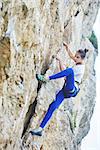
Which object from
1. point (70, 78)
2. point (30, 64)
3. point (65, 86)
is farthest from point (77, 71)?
point (30, 64)

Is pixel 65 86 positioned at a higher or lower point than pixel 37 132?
higher

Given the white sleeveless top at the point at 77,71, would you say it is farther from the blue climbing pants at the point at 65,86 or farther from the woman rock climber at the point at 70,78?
the blue climbing pants at the point at 65,86

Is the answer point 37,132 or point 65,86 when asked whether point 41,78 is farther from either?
point 37,132

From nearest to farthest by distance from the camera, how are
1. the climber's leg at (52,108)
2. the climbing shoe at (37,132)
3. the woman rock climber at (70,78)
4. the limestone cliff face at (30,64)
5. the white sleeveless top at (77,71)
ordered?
the limestone cliff face at (30,64), the woman rock climber at (70,78), the white sleeveless top at (77,71), the climbing shoe at (37,132), the climber's leg at (52,108)

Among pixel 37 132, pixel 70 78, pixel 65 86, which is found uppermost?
pixel 70 78

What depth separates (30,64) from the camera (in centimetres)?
1128

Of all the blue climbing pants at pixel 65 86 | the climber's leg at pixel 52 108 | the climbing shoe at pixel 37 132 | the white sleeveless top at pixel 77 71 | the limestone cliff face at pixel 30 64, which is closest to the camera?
the limestone cliff face at pixel 30 64

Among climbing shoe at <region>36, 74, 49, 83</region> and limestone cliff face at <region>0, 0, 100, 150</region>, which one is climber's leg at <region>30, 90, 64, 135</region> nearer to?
limestone cliff face at <region>0, 0, 100, 150</region>

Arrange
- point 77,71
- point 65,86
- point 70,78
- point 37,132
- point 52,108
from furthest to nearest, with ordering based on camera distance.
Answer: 1. point 52,108
2. point 37,132
3. point 65,86
4. point 77,71
5. point 70,78

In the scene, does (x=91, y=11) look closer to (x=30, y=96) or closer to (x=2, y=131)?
(x=30, y=96)

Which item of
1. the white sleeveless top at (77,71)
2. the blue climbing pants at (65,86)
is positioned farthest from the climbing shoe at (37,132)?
the white sleeveless top at (77,71)

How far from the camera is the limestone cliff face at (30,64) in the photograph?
32.7ft

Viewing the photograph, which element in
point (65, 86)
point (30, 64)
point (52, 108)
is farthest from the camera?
point (52, 108)

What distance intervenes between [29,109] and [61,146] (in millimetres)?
4580
